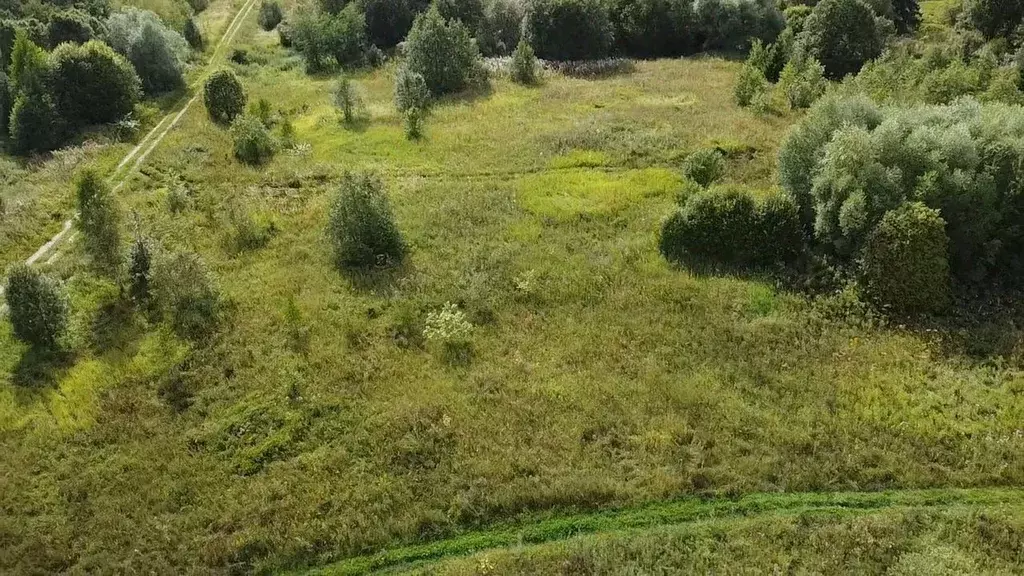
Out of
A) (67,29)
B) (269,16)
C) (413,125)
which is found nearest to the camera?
(413,125)

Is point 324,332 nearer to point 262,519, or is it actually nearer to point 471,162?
point 262,519

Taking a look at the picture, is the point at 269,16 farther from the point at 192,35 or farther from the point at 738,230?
the point at 738,230

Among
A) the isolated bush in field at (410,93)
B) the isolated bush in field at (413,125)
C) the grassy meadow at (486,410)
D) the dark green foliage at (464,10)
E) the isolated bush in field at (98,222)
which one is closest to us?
the grassy meadow at (486,410)

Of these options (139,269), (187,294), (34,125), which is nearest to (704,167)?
(187,294)

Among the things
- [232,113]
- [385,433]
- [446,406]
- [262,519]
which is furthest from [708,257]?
[232,113]

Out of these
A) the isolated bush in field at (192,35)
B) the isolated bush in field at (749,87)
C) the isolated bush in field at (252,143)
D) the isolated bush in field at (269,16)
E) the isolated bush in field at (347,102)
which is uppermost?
the isolated bush in field at (269,16)

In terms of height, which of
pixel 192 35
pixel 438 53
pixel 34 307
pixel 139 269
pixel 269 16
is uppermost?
pixel 269 16

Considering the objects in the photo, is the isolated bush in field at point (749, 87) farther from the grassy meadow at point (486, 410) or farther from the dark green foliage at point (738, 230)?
the dark green foliage at point (738, 230)

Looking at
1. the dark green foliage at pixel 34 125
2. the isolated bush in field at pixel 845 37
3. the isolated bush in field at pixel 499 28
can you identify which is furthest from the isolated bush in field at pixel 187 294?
the isolated bush in field at pixel 845 37
